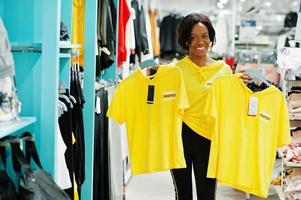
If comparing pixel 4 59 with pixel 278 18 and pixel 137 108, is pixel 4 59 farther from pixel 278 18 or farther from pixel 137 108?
pixel 278 18

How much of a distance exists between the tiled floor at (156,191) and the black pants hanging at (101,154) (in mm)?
1102

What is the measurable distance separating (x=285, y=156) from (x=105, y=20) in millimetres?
2017

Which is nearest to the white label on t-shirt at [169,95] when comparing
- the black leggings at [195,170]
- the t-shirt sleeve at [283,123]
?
the black leggings at [195,170]

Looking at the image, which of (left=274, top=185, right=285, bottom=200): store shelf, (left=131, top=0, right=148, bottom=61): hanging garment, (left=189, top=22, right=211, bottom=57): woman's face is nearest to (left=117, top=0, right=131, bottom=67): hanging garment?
(left=131, top=0, right=148, bottom=61): hanging garment

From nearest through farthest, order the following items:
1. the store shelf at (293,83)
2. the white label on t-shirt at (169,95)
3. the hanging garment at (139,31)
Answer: the white label on t-shirt at (169,95) → the store shelf at (293,83) → the hanging garment at (139,31)

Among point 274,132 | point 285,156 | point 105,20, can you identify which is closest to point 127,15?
point 105,20

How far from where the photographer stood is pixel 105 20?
396cm

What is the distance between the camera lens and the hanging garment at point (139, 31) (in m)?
6.21

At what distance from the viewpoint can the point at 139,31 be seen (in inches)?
250

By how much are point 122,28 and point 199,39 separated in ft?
5.58

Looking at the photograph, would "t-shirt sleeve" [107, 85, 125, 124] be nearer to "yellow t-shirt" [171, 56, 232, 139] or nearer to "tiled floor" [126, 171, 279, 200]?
"yellow t-shirt" [171, 56, 232, 139]

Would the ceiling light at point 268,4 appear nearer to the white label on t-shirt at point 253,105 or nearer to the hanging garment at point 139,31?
the hanging garment at point 139,31

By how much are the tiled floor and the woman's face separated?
2.33 metres

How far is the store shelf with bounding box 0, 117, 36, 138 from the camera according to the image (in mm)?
1765
